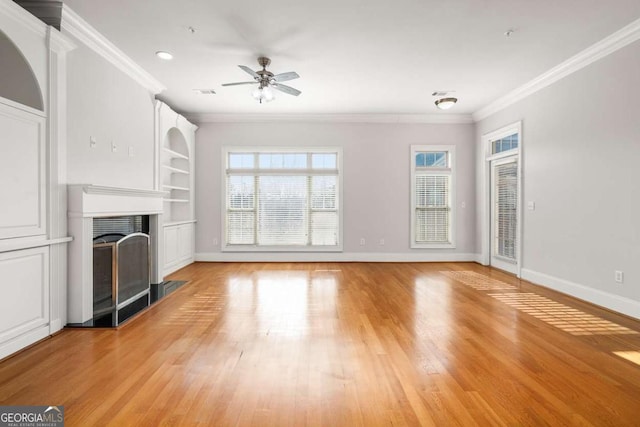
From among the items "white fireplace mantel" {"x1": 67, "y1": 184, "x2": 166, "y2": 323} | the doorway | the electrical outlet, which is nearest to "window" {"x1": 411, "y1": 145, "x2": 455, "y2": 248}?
the doorway

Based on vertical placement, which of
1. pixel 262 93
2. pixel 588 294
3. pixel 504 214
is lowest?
pixel 588 294

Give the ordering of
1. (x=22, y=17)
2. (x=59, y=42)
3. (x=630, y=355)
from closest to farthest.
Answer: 1. (x=630, y=355)
2. (x=22, y=17)
3. (x=59, y=42)

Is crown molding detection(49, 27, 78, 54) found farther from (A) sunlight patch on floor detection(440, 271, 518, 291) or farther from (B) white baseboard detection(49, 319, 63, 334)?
(A) sunlight patch on floor detection(440, 271, 518, 291)

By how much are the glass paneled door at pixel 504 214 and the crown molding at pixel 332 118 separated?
129 centimetres

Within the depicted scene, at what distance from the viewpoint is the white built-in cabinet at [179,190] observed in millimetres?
5801

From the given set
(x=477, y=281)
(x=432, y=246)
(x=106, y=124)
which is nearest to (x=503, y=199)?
(x=432, y=246)

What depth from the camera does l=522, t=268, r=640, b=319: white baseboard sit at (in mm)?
3437

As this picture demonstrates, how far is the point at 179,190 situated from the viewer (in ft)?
21.1

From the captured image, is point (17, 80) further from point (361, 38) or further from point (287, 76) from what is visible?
point (361, 38)

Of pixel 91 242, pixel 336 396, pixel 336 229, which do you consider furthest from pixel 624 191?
pixel 91 242

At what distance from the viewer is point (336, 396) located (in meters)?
1.96

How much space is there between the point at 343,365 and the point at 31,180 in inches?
115

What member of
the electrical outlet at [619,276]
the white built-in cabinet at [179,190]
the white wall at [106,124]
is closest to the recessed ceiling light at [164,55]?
the white wall at [106,124]

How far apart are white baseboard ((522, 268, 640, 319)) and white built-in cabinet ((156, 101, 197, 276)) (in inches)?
228
